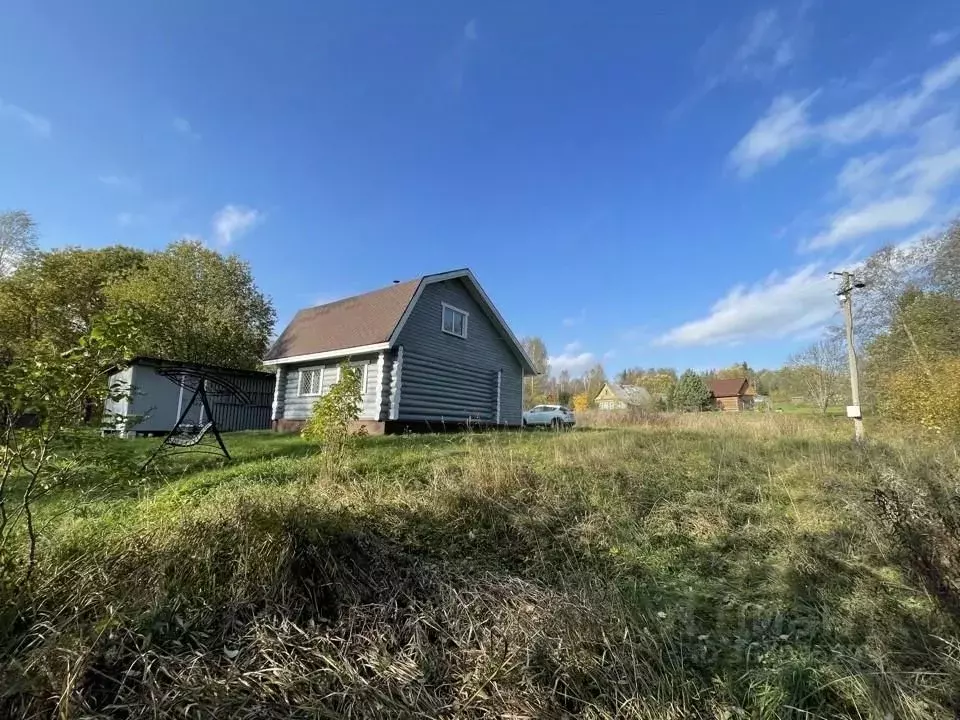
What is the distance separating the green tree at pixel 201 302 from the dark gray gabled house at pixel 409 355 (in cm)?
855

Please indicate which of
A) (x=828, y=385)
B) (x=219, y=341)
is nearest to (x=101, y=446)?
(x=219, y=341)

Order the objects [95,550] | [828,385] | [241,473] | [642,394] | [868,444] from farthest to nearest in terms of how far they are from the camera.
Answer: [642,394] < [828,385] < [868,444] < [241,473] < [95,550]

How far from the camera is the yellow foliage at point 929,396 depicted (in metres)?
8.80

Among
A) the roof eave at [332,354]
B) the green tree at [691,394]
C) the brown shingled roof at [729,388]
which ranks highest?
the brown shingled roof at [729,388]

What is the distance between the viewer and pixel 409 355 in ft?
46.4

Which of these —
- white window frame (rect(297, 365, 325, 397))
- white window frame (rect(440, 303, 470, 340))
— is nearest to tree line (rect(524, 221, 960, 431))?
white window frame (rect(440, 303, 470, 340))

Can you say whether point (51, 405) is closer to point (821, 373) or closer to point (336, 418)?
point (336, 418)

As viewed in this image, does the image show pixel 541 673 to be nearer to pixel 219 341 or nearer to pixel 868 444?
pixel 868 444

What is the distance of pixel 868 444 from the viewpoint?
8672 mm

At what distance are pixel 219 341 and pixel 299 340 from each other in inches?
409

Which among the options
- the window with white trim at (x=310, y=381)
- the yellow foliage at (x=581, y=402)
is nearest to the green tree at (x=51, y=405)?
the window with white trim at (x=310, y=381)

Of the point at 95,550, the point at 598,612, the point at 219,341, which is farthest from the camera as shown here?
the point at 219,341

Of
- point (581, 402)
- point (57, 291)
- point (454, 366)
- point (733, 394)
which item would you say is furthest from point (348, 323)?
point (733, 394)

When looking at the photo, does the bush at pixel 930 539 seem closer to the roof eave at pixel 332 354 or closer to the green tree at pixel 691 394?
the roof eave at pixel 332 354
